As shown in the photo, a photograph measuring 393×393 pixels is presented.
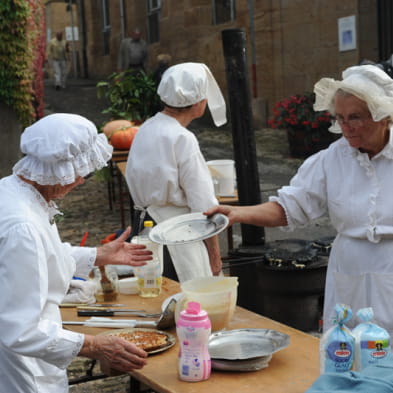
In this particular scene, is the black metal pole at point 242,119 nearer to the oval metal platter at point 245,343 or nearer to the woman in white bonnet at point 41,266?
the oval metal platter at point 245,343

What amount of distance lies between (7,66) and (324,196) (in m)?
9.06

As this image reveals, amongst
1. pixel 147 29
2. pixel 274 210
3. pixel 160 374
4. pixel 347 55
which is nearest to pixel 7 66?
pixel 347 55

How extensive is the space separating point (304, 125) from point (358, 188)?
10908 millimetres

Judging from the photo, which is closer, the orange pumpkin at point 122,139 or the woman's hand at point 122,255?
the woman's hand at point 122,255

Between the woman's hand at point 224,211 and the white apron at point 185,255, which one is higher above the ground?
the woman's hand at point 224,211

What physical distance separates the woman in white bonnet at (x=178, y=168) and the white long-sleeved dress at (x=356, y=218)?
4.29 ft

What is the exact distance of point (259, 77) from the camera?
60.3 ft

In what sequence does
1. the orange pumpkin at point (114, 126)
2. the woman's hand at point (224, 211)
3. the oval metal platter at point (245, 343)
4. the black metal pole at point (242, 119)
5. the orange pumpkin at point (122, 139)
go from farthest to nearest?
the orange pumpkin at point (114, 126), the orange pumpkin at point (122, 139), the black metal pole at point (242, 119), the woman's hand at point (224, 211), the oval metal platter at point (245, 343)

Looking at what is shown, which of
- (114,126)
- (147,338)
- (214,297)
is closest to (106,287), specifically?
(147,338)

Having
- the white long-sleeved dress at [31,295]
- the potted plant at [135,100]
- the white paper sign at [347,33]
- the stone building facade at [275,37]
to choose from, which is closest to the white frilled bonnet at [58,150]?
the white long-sleeved dress at [31,295]

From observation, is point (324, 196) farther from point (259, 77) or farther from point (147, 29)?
point (147, 29)

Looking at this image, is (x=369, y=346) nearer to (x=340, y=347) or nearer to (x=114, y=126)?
(x=340, y=347)

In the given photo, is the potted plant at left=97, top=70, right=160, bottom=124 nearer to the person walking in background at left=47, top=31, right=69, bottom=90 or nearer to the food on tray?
the food on tray

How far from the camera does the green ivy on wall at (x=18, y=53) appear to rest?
1148 centimetres
